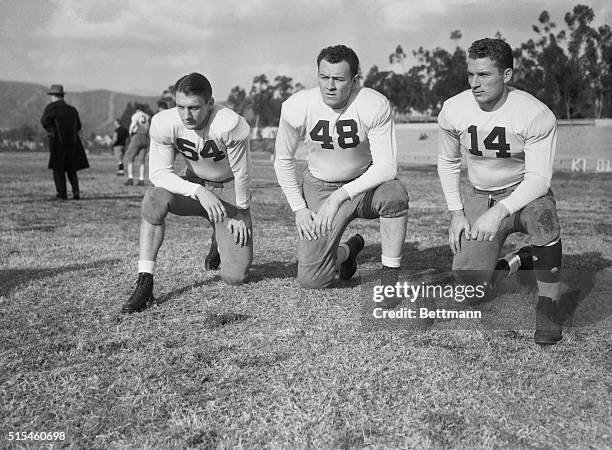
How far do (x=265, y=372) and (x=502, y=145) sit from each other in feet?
7.18

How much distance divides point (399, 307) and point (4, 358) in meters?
2.40

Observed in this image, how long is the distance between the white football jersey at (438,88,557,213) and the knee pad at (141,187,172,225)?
2.02 m

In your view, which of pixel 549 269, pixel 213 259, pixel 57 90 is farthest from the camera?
pixel 57 90

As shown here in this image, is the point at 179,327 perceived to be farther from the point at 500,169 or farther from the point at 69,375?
the point at 500,169

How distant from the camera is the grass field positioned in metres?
2.49

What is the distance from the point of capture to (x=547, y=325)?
3494mm

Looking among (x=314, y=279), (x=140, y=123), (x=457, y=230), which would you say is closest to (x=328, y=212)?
(x=314, y=279)

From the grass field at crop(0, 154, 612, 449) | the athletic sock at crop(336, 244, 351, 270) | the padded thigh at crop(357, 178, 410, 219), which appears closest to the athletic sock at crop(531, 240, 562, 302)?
the grass field at crop(0, 154, 612, 449)

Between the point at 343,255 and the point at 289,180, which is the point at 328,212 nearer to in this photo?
the point at 289,180

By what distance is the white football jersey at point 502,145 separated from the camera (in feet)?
12.4

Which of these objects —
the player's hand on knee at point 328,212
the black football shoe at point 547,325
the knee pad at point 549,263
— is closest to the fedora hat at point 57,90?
the player's hand on knee at point 328,212

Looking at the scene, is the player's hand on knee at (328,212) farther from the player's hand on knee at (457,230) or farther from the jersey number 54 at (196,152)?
the jersey number 54 at (196,152)

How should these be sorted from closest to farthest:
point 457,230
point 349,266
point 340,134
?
1. point 457,230
2. point 340,134
3. point 349,266

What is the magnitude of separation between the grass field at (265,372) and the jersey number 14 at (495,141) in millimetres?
1060
